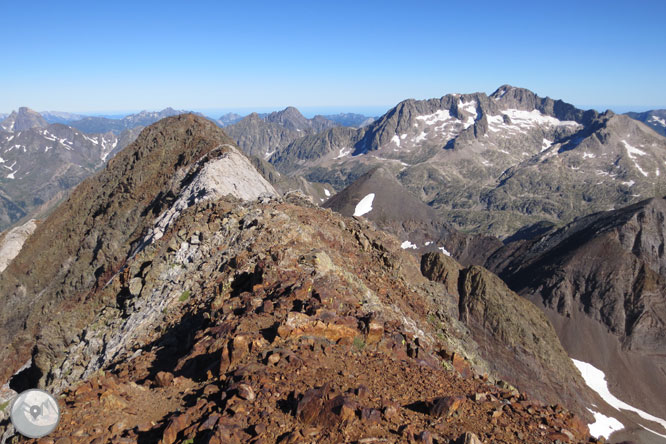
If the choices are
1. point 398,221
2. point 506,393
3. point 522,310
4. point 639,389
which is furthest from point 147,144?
point 398,221

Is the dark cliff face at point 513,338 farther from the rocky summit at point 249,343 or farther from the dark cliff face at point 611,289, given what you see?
the rocky summit at point 249,343

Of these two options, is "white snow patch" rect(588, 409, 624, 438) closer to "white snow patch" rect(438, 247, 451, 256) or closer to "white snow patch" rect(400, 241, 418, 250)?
"white snow patch" rect(438, 247, 451, 256)

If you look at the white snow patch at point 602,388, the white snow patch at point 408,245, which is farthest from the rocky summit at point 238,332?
the white snow patch at point 408,245

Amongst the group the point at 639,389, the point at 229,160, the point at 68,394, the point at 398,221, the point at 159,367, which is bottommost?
the point at 639,389

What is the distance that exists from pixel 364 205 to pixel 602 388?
95625 millimetres

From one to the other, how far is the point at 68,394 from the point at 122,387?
144cm

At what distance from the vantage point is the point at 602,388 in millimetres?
66562

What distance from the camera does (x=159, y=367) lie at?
13742 mm

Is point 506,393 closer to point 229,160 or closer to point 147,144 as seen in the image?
point 229,160
